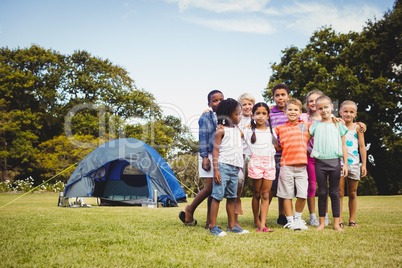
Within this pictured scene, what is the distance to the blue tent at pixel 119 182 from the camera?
786 centimetres

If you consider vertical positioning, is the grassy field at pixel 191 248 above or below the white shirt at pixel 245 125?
below

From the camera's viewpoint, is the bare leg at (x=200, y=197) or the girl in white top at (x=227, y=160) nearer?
the girl in white top at (x=227, y=160)

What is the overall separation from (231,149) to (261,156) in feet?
1.52

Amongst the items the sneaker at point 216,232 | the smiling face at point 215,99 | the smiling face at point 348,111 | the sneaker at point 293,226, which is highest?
the smiling face at point 215,99

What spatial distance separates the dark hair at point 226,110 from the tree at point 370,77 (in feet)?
41.4

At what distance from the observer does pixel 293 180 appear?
3.64 meters

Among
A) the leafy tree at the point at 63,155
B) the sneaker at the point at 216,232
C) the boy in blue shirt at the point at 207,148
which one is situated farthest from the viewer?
the leafy tree at the point at 63,155

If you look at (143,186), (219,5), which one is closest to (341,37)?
(219,5)

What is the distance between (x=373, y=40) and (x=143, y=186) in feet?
44.2

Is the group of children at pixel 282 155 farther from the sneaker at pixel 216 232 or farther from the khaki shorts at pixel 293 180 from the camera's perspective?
the sneaker at pixel 216 232

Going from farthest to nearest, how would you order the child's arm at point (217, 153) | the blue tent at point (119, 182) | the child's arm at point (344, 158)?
the blue tent at point (119, 182), the child's arm at point (344, 158), the child's arm at point (217, 153)

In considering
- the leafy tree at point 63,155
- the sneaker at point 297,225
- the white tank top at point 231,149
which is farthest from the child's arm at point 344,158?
the leafy tree at point 63,155

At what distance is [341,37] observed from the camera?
16.5m

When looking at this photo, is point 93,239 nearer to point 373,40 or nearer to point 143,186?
point 143,186
